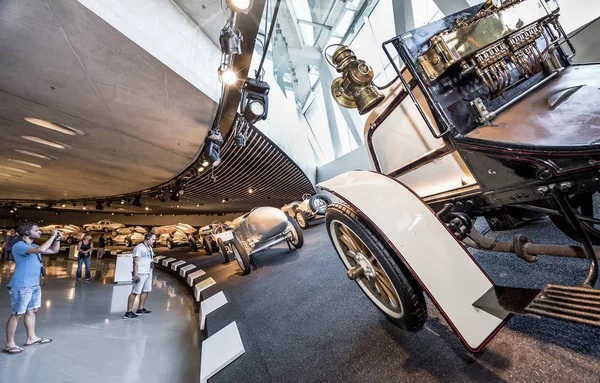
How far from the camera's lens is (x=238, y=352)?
1.83 meters

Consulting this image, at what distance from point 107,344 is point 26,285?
1.38 meters

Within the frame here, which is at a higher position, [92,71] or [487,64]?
[92,71]

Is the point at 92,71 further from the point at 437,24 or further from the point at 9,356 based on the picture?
the point at 437,24

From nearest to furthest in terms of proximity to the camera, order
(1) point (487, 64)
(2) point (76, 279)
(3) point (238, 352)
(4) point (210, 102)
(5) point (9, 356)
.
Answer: (1) point (487, 64) → (3) point (238, 352) → (5) point (9, 356) → (4) point (210, 102) → (2) point (76, 279)

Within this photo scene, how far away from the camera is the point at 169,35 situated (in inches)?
143

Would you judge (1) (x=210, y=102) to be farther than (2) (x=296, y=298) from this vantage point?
Yes

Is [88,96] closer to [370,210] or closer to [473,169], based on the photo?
[370,210]

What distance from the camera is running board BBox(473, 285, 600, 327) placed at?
32.8 inches

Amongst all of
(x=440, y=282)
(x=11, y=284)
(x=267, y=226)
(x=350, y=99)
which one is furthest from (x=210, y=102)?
(x=440, y=282)

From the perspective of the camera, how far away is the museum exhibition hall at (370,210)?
3.70 feet

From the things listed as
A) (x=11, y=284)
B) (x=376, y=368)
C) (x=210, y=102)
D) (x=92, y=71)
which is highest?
(x=92, y=71)

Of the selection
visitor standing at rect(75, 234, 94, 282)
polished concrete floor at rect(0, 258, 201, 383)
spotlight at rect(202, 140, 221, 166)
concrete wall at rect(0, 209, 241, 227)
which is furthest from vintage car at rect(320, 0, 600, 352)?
concrete wall at rect(0, 209, 241, 227)

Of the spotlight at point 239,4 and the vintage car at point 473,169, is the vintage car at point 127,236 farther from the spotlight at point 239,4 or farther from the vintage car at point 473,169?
the vintage car at point 473,169

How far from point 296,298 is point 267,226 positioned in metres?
2.47
